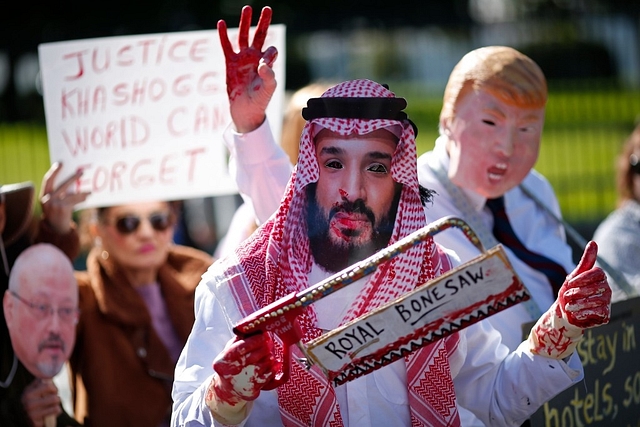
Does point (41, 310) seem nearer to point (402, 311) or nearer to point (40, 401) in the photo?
point (40, 401)

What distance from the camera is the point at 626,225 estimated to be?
18.4ft

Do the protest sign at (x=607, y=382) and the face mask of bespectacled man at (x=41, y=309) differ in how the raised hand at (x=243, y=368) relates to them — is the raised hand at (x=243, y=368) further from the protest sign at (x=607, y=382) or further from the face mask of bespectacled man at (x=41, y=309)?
the face mask of bespectacled man at (x=41, y=309)

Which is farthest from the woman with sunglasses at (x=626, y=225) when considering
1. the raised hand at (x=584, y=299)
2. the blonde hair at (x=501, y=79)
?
the raised hand at (x=584, y=299)

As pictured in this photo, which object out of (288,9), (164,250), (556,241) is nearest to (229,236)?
(164,250)

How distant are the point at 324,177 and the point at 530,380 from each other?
849 mm

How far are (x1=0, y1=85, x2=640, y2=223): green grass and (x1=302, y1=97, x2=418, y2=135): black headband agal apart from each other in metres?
10.1

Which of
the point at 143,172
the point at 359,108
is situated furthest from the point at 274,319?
the point at 143,172

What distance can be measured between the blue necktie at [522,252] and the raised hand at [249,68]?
3.39 feet

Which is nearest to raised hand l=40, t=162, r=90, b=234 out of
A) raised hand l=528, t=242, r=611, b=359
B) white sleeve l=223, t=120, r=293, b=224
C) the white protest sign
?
the white protest sign

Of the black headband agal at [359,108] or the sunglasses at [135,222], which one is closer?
the black headband agal at [359,108]

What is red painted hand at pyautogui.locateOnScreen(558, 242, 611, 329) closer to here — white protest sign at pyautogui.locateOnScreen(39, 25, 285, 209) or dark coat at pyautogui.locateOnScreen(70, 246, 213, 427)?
white protest sign at pyautogui.locateOnScreen(39, 25, 285, 209)

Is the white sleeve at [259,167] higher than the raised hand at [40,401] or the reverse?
higher

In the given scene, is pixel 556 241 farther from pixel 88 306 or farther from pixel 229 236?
pixel 88 306

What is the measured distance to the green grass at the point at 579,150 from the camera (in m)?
13.7
